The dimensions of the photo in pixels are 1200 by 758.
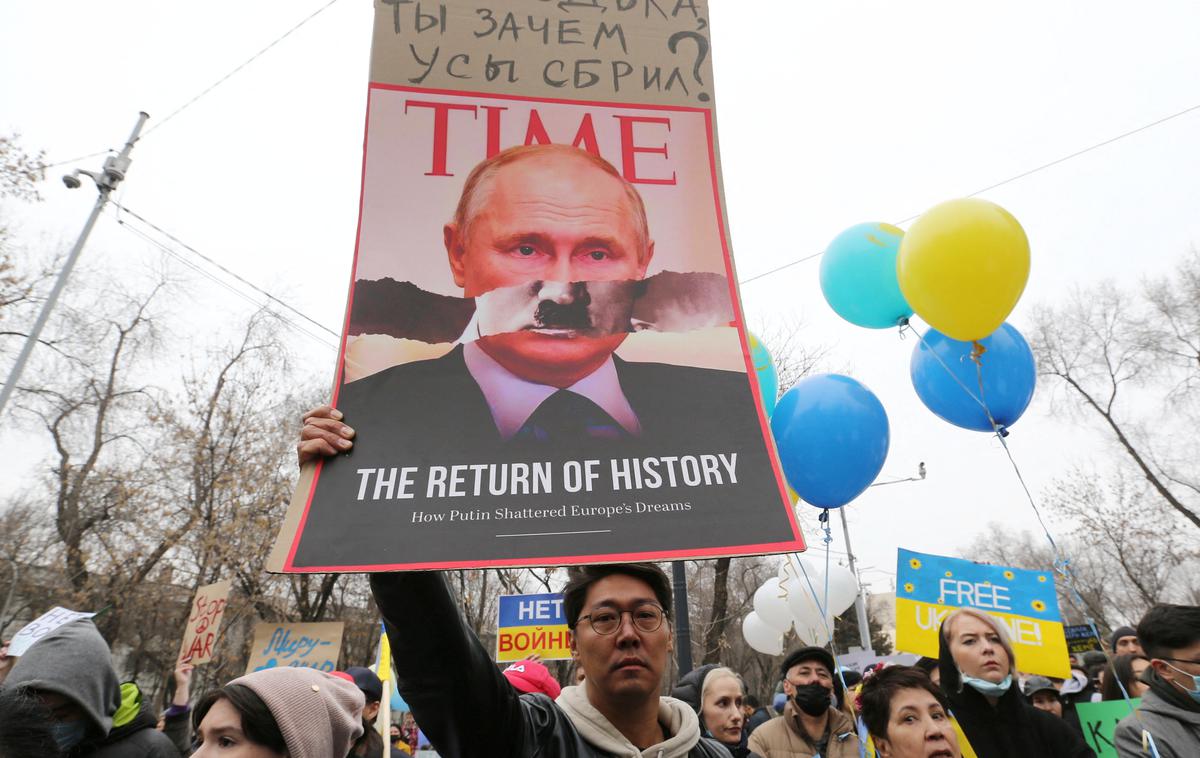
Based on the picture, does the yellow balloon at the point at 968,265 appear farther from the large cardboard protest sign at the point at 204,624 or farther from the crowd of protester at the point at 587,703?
the large cardboard protest sign at the point at 204,624

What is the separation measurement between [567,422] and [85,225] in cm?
1171

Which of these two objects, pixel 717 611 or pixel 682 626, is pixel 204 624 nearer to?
pixel 682 626

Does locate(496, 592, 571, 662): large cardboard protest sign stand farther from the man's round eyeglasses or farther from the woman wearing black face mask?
the man's round eyeglasses

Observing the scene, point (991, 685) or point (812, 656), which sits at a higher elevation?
point (812, 656)

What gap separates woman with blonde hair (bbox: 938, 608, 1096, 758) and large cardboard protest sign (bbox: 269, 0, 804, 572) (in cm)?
238

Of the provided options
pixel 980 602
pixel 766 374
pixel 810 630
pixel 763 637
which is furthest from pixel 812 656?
pixel 763 637

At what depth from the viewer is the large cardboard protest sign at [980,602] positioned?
4.28m

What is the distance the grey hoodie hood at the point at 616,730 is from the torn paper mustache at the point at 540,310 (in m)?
0.89

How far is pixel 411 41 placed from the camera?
6.62 ft

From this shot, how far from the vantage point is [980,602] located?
14.7ft

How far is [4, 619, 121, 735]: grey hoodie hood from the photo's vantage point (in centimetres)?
240

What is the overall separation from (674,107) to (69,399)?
20228 mm

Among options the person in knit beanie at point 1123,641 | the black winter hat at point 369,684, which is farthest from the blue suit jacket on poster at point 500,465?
the person in knit beanie at point 1123,641

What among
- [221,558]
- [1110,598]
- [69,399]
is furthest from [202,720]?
[1110,598]
